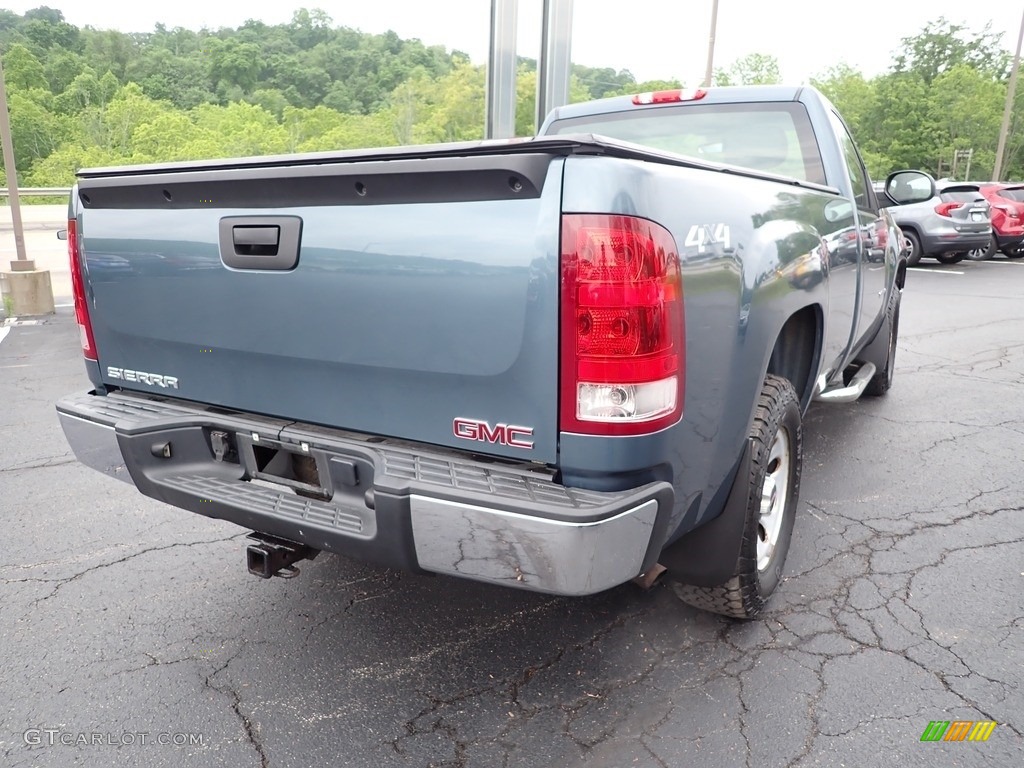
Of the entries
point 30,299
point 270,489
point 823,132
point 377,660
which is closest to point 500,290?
point 270,489

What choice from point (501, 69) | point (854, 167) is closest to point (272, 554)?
point (854, 167)

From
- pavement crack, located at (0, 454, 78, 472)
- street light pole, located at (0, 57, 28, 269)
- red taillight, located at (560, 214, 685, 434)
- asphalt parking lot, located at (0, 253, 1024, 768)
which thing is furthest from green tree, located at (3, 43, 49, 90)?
red taillight, located at (560, 214, 685, 434)

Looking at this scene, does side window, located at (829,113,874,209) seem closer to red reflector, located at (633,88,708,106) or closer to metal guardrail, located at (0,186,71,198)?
red reflector, located at (633,88,708,106)

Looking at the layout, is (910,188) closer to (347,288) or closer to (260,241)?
(347,288)

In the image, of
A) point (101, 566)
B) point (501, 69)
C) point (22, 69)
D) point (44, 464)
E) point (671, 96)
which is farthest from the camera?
point (22, 69)

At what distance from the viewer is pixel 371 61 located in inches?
1035

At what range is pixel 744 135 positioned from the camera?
3840mm

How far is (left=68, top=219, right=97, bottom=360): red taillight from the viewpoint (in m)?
2.71

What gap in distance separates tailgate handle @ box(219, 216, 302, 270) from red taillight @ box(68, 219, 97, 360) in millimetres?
754

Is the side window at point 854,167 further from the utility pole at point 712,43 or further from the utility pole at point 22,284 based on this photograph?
the utility pole at point 712,43

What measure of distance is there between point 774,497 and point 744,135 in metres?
1.91

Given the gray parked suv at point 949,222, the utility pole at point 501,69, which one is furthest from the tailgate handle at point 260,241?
the gray parked suv at point 949,222

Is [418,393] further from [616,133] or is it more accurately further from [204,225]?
[616,133]

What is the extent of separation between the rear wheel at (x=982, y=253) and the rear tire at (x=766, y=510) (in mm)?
15056
